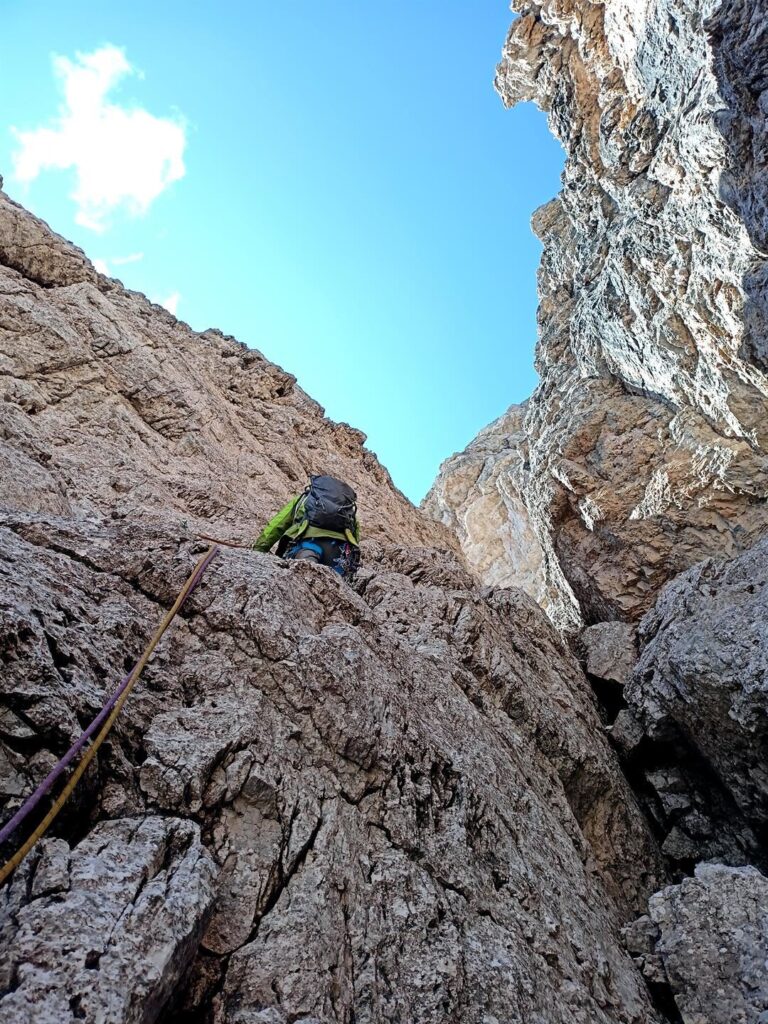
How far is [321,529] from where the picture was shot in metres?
8.67

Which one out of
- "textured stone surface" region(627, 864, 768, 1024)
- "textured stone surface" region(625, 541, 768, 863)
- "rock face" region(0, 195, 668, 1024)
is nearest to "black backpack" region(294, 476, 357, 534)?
"rock face" region(0, 195, 668, 1024)

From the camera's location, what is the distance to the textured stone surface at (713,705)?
6.83m

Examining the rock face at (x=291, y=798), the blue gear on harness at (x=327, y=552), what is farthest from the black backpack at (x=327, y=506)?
the rock face at (x=291, y=798)

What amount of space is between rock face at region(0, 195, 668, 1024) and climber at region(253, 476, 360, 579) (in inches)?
30.3

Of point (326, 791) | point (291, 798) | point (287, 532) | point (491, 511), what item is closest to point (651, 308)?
point (287, 532)

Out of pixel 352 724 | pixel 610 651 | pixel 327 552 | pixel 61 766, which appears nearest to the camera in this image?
pixel 61 766

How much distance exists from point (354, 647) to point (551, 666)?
4.42 meters

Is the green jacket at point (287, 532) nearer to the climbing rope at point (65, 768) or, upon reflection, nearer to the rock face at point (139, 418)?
the rock face at point (139, 418)

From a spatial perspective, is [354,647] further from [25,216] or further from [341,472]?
[25,216]

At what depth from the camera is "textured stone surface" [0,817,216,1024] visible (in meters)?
2.68

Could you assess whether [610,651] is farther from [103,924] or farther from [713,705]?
[103,924]

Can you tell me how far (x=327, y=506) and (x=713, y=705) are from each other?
17.2 feet

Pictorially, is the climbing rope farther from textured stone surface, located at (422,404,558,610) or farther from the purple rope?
textured stone surface, located at (422,404,558,610)

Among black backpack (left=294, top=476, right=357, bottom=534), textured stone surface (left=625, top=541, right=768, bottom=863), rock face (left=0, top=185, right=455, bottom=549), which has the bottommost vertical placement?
textured stone surface (left=625, top=541, right=768, bottom=863)
